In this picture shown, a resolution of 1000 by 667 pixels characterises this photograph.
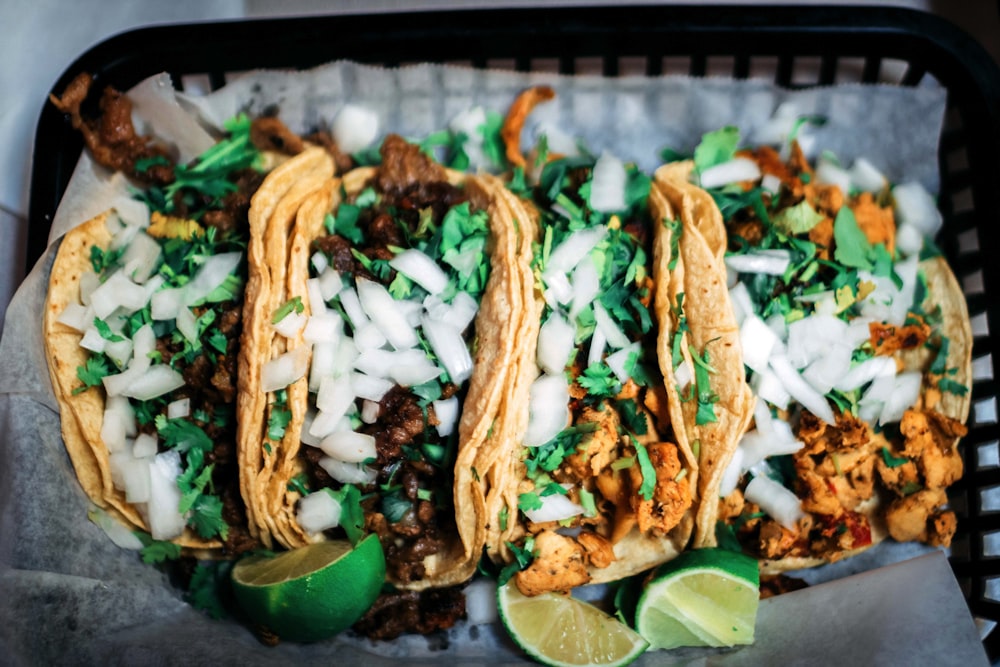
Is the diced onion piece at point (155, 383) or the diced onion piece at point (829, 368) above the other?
the diced onion piece at point (155, 383)

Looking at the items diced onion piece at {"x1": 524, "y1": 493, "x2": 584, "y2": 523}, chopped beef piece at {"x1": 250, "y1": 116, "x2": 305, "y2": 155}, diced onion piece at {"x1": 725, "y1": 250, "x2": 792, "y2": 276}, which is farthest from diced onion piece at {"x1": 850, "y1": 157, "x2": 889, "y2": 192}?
chopped beef piece at {"x1": 250, "y1": 116, "x2": 305, "y2": 155}

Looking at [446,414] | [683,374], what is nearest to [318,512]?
[446,414]

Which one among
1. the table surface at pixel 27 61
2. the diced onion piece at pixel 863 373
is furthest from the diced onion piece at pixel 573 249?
the table surface at pixel 27 61

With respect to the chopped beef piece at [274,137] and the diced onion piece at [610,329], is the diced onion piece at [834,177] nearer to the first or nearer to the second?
the diced onion piece at [610,329]

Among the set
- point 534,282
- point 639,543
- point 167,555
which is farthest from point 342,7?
point 639,543

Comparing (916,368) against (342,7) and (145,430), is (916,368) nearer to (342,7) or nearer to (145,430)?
(145,430)

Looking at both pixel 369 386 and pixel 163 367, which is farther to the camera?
pixel 163 367

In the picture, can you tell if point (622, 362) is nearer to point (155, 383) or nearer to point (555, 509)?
point (555, 509)
